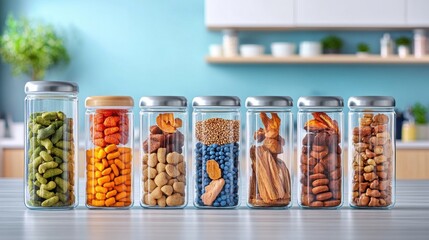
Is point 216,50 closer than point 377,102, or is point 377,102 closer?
point 377,102

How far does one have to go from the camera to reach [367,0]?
495cm

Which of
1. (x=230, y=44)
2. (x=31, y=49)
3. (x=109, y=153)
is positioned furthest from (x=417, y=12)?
(x=109, y=153)

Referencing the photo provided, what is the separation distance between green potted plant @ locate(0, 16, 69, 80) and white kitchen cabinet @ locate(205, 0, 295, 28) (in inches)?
41.4

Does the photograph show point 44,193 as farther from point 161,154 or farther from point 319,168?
point 319,168

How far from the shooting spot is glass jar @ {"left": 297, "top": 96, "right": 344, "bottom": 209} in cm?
149

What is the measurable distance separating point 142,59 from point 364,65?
4.99ft

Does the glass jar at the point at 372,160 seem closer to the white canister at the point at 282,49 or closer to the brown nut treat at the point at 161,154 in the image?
the brown nut treat at the point at 161,154

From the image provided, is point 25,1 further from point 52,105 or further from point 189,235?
point 189,235

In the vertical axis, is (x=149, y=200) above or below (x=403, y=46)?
below

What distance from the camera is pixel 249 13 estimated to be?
16.2 ft

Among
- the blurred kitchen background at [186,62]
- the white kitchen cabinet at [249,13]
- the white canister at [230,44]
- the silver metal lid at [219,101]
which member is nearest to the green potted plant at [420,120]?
the blurred kitchen background at [186,62]

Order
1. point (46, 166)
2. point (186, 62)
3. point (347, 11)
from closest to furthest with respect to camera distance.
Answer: point (46, 166), point (347, 11), point (186, 62)

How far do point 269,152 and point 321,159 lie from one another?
0.34ft

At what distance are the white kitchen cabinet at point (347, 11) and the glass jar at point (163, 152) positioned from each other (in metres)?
3.54
